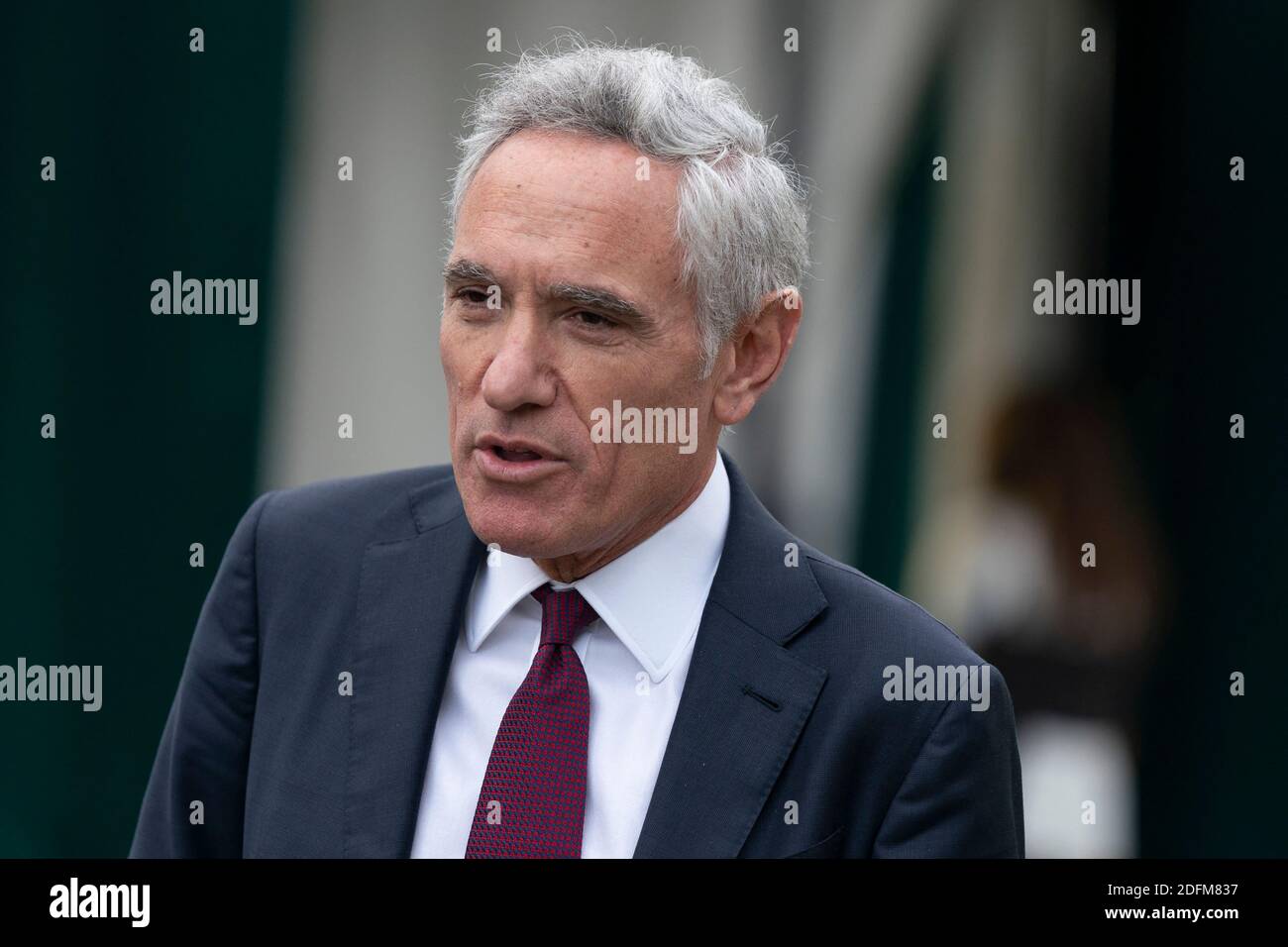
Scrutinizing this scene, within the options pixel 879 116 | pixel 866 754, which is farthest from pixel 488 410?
pixel 879 116

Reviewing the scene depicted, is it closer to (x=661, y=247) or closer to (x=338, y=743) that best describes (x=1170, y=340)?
(x=661, y=247)

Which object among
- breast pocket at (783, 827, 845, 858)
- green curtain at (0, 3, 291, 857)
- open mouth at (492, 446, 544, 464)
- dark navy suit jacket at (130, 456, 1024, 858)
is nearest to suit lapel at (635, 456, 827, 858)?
dark navy suit jacket at (130, 456, 1024, 858)

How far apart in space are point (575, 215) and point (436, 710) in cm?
102

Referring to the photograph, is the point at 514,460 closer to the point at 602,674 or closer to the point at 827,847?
the point at 602,674

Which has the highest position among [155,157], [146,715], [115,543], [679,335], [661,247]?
[155,157]

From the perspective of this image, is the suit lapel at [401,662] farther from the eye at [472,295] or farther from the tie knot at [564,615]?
the eye at [472,295]

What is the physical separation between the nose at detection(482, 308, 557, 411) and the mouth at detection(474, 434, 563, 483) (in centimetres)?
7

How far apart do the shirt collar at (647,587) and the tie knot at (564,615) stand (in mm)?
23

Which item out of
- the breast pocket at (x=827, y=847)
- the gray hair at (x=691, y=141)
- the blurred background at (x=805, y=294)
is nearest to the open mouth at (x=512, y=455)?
the gray hair at (x=691, y=141)

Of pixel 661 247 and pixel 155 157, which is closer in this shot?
pixel 661 247

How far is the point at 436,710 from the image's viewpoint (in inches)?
104

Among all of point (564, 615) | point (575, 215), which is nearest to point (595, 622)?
point (564, 615)

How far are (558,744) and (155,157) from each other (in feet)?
11.5

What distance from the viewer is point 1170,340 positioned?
5.19m
